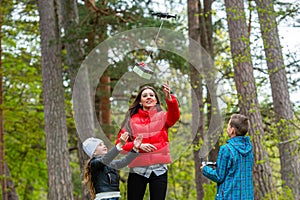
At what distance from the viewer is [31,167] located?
14.5 metres

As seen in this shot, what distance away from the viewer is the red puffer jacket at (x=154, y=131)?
4094 millimetres

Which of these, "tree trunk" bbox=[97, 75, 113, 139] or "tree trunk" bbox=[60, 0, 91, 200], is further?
"tree trunk" bbox=[97, 75, 113, 139]

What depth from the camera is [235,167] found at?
4062mm

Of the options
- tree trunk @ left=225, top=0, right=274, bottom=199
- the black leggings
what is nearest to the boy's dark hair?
the black leggings

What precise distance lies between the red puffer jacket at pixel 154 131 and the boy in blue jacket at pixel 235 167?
43 centimetres

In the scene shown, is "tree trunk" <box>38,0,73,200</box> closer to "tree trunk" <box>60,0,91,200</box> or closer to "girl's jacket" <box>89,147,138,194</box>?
"tree trunk" <box>60,0,91,200</box>

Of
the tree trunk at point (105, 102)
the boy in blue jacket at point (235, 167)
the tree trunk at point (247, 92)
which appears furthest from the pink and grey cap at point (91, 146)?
the tree trunk at point (105, 102)

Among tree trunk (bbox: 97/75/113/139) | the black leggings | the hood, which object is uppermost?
tree trunk (bbox: 97/75/113/139)

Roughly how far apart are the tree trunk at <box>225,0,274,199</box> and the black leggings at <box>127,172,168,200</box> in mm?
3271

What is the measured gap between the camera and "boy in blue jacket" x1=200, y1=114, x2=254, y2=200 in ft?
13.3

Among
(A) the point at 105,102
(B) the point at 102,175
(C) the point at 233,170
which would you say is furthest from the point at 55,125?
(C) the point at 233,170

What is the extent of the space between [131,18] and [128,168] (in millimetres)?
6805

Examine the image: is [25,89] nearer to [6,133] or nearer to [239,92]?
[6,133]

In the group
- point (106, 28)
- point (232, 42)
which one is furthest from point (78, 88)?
point (232, 42)
